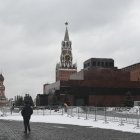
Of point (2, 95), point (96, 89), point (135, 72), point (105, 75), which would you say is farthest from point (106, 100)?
point (2, 95)

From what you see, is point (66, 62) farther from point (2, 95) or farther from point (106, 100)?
point (106, 100)

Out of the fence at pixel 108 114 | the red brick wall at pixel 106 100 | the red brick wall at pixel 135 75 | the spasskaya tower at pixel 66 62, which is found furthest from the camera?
the spasskaya tower at pixel 66 62

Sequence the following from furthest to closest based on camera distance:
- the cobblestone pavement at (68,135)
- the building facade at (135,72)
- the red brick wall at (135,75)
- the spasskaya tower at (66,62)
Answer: the spasskaya tower at (66,62) → the building facade at (135,72) → the red brick wall at (135,75) → the cobblestone pavement at (68,135)

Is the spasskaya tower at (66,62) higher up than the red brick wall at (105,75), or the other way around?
the spasskaya tower at (66,62)

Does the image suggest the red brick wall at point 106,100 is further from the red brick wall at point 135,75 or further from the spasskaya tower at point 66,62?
the spasskaya tower at point 66,62

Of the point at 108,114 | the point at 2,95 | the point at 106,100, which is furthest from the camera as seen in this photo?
the point at 2,95

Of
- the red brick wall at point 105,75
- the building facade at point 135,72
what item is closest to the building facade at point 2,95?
the red brick wall at point 105,75

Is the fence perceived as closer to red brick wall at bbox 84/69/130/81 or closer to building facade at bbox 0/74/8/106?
red brick wall at bbox 84/69/130/81

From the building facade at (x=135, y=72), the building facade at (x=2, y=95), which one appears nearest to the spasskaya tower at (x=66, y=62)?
the building facade at (x=2, y=95)

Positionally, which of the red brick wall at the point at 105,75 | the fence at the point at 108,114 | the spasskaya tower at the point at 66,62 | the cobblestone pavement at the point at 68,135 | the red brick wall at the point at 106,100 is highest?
the spasskaya tower at the point at 66,62

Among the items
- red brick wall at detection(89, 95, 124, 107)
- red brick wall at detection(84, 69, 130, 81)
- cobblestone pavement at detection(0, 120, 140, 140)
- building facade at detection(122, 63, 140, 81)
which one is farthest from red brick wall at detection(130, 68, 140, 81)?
cobblestone pavement at detection(0, 120, 140, 140)

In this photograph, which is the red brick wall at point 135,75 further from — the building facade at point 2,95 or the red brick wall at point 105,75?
the building facade at point 2,95

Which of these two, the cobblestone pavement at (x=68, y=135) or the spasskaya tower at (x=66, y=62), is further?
the spasskaya tower at (x=66, y=62)

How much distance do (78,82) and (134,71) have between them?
112 feet
